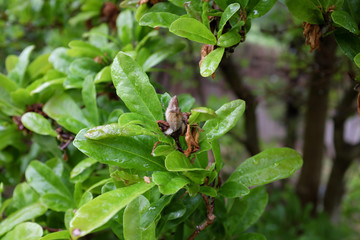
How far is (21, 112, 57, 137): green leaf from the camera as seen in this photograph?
0.58m

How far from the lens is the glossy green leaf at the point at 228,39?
450 mm

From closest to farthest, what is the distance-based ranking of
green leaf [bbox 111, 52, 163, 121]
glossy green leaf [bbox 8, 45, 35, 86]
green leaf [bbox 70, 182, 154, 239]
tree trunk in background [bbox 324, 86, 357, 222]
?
green leaf [bbox 70, 182, 154, 239] < green leaf [bbox 111, 52, 163, 121] < glossy green leaf [bbox 8, 45, 35, 86] < tree trunk in background [bbox 324, 86, 357, 222]

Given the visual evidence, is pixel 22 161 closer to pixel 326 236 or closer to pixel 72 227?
pixel 72 227

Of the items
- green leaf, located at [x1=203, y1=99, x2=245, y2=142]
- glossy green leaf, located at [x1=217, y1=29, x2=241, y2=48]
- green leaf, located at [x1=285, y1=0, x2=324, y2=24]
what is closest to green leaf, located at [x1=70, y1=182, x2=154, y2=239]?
green leaf, located at [x1=203, y1=99, x2=245, y2=142]

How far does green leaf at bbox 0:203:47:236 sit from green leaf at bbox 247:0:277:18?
1.69ft

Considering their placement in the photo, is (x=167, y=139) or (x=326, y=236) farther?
(x=326, y=236)

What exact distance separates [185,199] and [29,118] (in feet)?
1.12

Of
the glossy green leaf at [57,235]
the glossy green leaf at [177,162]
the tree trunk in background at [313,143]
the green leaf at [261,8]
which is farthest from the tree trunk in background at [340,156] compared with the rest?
the glossy green leaf at [57,235]

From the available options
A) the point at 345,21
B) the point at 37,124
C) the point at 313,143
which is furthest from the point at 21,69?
the point at 313,143

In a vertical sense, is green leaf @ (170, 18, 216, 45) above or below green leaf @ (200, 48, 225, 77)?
above

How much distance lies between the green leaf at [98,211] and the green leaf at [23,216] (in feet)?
0.87

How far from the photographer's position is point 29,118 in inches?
23.2

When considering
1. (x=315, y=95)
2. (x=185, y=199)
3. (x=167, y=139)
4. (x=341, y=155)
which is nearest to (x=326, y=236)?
(x=341, y=155)

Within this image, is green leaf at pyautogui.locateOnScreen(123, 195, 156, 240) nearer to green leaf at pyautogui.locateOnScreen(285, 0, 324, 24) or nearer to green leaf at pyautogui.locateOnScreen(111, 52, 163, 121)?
green leaf at pyautogui.locateOnScreen(111, 52, 163, 121)
